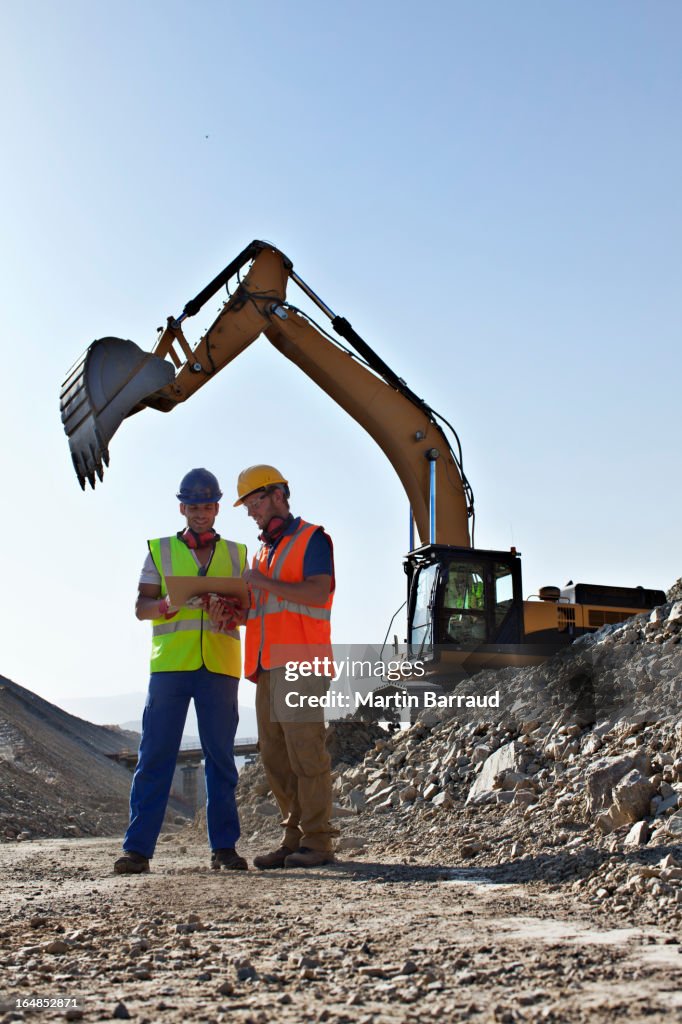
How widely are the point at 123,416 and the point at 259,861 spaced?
4404mm

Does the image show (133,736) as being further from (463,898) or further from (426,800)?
(463,898)

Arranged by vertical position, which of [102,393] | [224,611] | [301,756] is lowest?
[301,756]

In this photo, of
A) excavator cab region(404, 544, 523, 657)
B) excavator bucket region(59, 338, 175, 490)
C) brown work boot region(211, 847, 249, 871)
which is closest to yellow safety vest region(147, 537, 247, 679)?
brown work boot region(211, 847, 249, 871)

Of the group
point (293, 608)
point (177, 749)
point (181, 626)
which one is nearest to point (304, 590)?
point (293, 608)

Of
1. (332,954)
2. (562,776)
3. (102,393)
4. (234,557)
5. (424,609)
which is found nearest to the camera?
(332,954)

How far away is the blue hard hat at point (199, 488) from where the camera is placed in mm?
4918

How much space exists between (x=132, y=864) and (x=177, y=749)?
540 millimetres

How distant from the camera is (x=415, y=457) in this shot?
Answer: 10930 millimetres

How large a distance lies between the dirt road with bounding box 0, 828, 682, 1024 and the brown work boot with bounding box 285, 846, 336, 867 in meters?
0.57

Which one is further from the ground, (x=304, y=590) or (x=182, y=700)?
(x=304, y=590)

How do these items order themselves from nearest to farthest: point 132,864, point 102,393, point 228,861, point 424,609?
point 132,864
point 228,861
point 102,393
point 424,609

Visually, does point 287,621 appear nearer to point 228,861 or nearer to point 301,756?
point 301,756

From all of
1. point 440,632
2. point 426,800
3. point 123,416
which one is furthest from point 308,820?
point 440,632

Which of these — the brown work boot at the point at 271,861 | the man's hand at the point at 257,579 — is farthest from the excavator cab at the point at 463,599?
the man's hand at the point at 257,579
